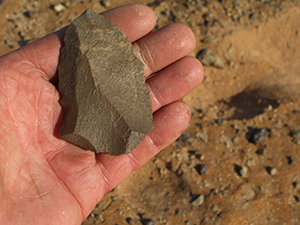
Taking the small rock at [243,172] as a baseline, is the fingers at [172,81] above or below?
above

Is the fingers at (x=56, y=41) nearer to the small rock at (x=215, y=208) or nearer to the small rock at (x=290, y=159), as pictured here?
the small rock at (x=215, y=208)

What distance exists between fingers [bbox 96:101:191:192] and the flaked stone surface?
191 mm

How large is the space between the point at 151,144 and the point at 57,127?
77 cm

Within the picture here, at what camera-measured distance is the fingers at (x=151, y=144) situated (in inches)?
94.4

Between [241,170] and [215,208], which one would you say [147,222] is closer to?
[215,208]

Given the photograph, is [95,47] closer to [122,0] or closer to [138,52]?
[138,52]

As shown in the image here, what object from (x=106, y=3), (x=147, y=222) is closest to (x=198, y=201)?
(x=147, y=222)

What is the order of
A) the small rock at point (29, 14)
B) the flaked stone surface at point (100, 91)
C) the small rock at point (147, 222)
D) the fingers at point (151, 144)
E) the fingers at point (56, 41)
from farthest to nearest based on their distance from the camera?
the small rock at point (29, 14), the small rock at point (147, 222), the fingers at point (151, 144), the fingers at point (56, 41), the flaked stone surface at point (100, 91)

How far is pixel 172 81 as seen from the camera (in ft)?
8.61

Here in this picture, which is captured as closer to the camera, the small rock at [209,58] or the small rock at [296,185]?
the small rock at [296,185]

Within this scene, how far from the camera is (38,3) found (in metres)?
3.76

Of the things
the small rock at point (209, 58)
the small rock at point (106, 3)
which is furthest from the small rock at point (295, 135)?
the small rock at point (106, 3)

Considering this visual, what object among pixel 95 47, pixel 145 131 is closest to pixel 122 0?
pixel 95 47

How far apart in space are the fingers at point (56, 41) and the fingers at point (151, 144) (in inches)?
28.7
